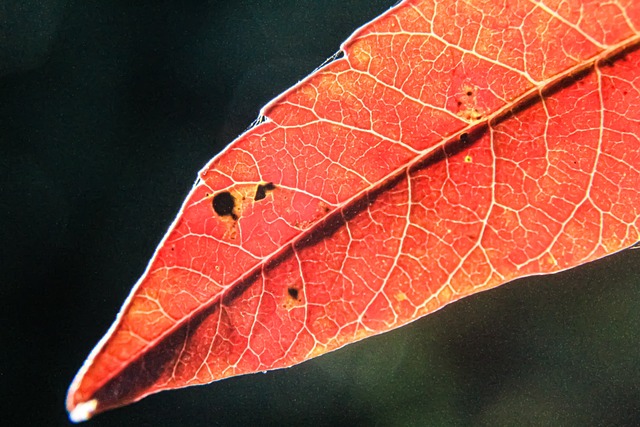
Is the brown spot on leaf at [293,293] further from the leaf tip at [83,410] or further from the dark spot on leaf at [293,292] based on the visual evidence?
the leaf tip at [83,410]

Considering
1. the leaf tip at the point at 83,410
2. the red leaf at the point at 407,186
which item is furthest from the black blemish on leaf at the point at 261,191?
the leaf tip at the point at 83,410

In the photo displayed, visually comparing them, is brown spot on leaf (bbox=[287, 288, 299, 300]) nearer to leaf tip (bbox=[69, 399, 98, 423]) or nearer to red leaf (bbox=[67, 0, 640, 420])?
red leaf (bbox=[67, 0, 640, 420])

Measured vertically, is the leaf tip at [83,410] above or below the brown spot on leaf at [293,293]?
above

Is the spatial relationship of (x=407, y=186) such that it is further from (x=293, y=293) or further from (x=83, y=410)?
(x=83, y=410)

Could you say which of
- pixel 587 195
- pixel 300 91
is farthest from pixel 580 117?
pixel 300 91

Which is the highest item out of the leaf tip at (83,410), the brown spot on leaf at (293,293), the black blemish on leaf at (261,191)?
the black blemish on leaf at (261,191)

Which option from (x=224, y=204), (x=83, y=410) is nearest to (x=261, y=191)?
(x=224, y=204)
